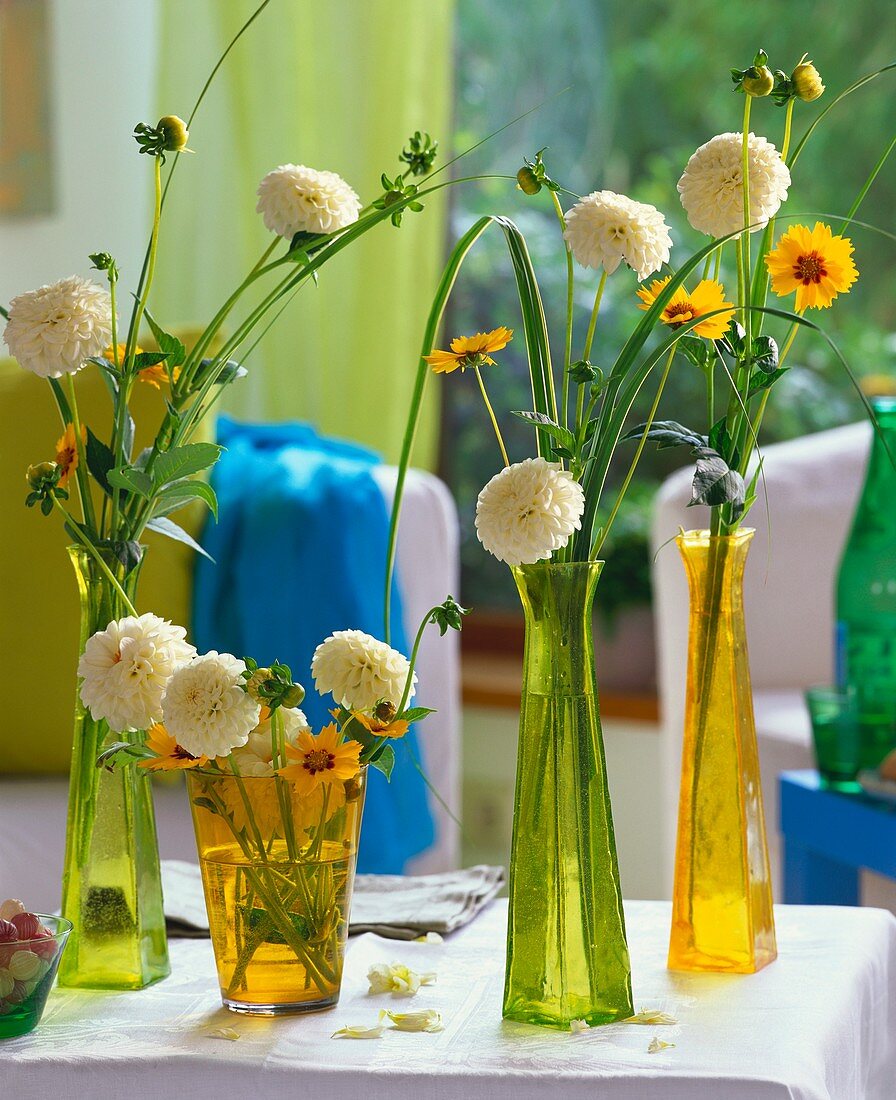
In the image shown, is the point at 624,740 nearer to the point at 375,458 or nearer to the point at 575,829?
the point at 375,458

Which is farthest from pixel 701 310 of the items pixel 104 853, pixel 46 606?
pixel 46 606

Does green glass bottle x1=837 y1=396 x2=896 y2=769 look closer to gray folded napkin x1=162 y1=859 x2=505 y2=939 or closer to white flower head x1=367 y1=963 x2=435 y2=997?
gray folded napkin x1=162 y1=859 x2=505 y2=939

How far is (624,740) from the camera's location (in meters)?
2.77

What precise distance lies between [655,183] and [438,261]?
509 mm

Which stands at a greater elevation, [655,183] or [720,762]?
[655,183]

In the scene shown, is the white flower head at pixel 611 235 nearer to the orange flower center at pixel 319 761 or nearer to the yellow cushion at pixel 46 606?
the orange flower center at pixel 319 761

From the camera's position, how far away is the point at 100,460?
84 centimetres

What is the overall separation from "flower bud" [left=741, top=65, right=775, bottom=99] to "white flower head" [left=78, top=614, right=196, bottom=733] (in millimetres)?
422

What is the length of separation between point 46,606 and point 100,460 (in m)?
1.03

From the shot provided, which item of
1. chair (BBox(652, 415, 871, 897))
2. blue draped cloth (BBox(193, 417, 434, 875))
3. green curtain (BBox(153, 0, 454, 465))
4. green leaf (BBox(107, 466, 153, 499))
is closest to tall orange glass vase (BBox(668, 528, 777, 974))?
green leaf (BBox(107, 466, 153, 499))

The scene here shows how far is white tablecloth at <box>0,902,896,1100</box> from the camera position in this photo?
0.70 meters

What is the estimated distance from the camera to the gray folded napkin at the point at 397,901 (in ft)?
3.21

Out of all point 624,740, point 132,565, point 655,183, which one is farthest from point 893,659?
point 655,183

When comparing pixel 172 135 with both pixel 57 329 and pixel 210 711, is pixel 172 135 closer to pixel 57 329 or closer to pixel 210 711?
pixel 57 329
